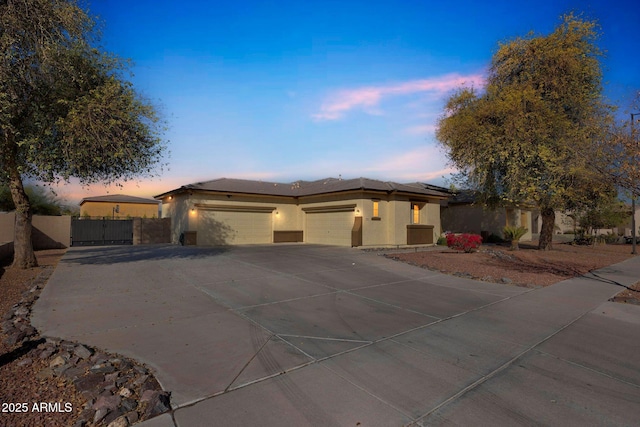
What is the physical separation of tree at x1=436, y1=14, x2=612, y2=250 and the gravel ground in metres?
17.7

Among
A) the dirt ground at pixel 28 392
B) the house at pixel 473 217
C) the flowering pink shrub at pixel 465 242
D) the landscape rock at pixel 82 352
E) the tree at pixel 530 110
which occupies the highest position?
the tree at pixel 530 110

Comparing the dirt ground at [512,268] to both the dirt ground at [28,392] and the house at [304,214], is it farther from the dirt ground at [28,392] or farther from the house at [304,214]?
the dirt ground at [28,392]

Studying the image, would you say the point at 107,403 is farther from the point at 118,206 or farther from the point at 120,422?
the point at 118,206

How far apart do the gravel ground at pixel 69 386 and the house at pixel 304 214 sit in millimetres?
15804

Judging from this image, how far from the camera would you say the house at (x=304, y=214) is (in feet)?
66.4

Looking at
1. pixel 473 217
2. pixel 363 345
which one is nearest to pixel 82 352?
pixel 363 345

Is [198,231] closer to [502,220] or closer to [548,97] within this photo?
[548,97]

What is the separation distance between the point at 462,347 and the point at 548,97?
19.1 m

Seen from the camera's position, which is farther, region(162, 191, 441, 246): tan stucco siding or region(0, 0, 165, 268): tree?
region(162, 191, 441, 246): tan stucco siding

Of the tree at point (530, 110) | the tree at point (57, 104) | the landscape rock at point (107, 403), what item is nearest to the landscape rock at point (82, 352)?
the landscape rock at point (107, 403)

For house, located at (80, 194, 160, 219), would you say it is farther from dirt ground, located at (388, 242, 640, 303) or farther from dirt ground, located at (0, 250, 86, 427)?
dirt ground, located at (0, 250, 86, 427)

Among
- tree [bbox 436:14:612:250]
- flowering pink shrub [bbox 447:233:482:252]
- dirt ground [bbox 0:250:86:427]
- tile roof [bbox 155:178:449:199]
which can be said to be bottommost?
dirt ground [bbox 0:250:86:427]

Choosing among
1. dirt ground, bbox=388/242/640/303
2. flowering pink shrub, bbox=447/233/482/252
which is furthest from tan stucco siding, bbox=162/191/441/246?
dirt ground, bbox=388/242/640/303

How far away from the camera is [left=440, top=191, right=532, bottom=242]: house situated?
1076 inches
